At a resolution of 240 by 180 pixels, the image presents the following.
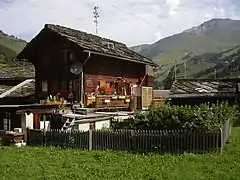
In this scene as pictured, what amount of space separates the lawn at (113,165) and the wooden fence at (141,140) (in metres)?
0.77

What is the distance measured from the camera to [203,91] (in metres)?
37.6

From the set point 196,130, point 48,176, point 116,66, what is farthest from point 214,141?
point 116,66

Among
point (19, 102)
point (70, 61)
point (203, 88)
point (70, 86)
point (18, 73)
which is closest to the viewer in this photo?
point (70, 61)

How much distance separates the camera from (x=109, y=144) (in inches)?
757

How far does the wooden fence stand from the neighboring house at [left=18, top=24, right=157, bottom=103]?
335 inches

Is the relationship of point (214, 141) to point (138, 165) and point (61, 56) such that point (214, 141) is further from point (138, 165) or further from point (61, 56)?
point (61, 56)

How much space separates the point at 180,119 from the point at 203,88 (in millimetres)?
19075

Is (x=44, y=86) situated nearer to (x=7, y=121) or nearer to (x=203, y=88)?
(x=7, y=121)

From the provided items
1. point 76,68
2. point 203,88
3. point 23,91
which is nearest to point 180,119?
point 76,68

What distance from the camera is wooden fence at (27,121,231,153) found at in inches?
687

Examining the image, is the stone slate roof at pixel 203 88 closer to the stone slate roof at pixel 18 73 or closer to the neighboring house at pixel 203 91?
the neighboring house at pixel 203 91

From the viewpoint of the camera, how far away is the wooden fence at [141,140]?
17.5m

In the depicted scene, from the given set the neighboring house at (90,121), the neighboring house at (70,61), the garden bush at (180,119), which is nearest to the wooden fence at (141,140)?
the garden bush at (180,119)

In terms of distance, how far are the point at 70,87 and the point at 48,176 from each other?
16.6 m
